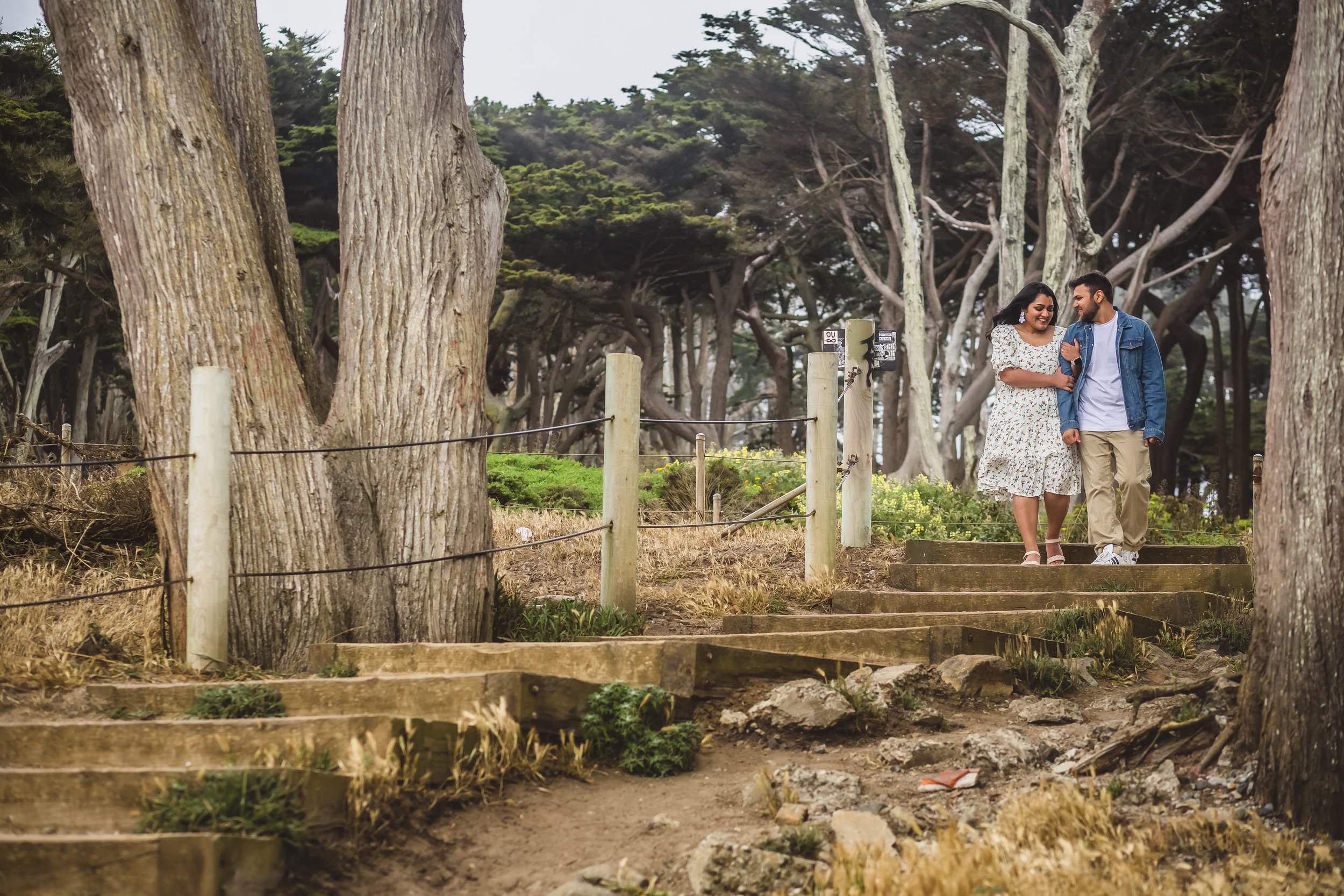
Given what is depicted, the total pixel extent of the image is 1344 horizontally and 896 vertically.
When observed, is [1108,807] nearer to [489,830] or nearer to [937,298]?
[489,830]

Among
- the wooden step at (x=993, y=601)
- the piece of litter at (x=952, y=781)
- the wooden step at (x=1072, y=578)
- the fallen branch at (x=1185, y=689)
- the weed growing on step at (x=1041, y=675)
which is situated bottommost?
the piece of litter at (x=952, y=781)

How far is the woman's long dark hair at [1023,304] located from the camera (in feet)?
24.9

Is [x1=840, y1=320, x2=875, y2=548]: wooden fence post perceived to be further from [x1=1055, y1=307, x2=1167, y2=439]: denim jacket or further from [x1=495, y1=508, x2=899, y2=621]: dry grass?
[x1=1055, y1=307, x2=1167, y2=439]: denim jacket

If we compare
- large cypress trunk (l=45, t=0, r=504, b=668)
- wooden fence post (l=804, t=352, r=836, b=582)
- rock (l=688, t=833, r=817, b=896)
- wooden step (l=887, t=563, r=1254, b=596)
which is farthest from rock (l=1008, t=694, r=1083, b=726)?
large cypress trunk (l=45, t=0, r=504, b=668)

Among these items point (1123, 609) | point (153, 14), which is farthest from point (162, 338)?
point (1123, 609)

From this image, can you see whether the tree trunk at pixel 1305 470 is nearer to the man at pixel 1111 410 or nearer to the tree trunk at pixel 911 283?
the man at pixel 1111 410

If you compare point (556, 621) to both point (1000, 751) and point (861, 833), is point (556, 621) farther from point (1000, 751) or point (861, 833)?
point (861, 833)

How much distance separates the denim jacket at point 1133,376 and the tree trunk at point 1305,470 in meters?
3.02

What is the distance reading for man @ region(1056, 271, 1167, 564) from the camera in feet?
24.2

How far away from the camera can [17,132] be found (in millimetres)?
16953

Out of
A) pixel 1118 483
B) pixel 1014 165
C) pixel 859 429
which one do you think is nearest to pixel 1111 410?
pixel 1118 483

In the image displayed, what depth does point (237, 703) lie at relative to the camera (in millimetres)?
4523

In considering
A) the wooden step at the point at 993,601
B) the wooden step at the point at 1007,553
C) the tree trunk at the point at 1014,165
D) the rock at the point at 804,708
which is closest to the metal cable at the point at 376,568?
the rock at the point at 804,708

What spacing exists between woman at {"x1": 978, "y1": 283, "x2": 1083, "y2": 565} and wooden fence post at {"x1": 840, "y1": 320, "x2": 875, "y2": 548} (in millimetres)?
1284
